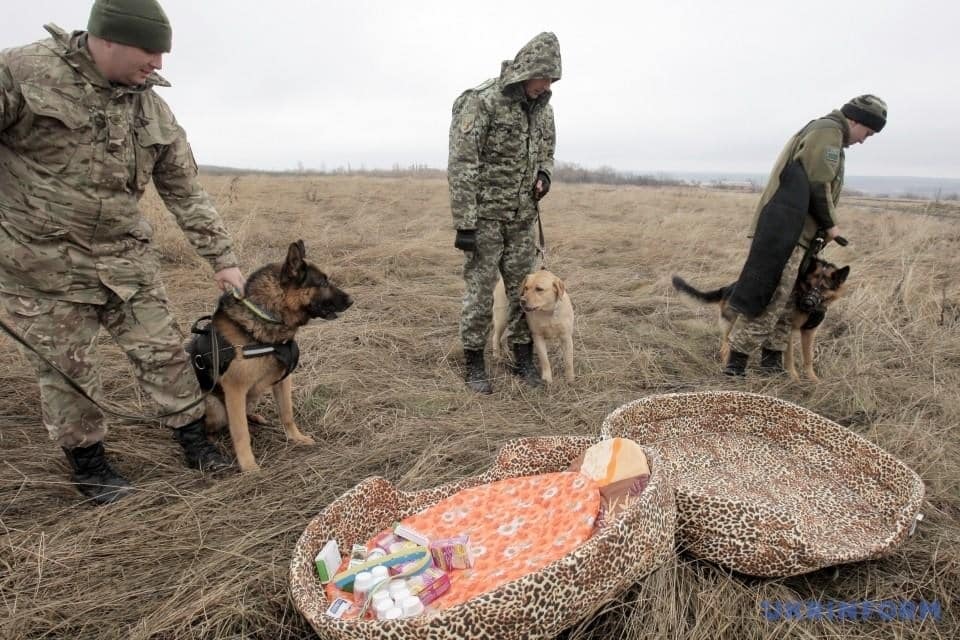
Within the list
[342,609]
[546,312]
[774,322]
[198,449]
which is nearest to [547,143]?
[546,312]

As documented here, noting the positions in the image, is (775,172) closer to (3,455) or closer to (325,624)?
(325,624)

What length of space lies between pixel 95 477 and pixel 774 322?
4900mm

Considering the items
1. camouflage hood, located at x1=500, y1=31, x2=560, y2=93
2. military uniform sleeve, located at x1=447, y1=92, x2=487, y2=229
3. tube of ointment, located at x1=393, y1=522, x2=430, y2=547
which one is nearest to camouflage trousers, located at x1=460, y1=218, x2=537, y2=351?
military uniform sleeve, located at x1=447, y1=92, x2=487, y2=229

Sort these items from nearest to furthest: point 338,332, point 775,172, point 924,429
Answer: point 924,429
point 775,172
point 338,332

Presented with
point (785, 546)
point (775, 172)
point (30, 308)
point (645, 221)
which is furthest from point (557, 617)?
point (645, 221)

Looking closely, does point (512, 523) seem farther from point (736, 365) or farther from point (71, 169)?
point (736, 365)

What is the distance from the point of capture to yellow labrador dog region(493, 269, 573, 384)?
434cm

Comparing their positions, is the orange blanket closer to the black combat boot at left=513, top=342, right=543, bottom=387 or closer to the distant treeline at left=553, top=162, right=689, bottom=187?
the black combat boot at left=513, top=342, right=543, bottom=387

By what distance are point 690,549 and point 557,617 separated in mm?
797

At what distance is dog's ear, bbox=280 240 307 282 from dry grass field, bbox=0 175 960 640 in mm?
1159

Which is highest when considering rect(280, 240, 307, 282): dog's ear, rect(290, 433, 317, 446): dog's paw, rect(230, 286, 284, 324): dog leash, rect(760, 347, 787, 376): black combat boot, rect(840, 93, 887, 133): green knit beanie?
rect(840, 93, 887, 133): green knit beanie

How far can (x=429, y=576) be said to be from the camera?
2.05m

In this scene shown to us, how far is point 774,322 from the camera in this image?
4.32 metres

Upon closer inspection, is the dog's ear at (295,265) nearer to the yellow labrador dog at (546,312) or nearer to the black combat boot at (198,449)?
the black combat boot at (198,449)
